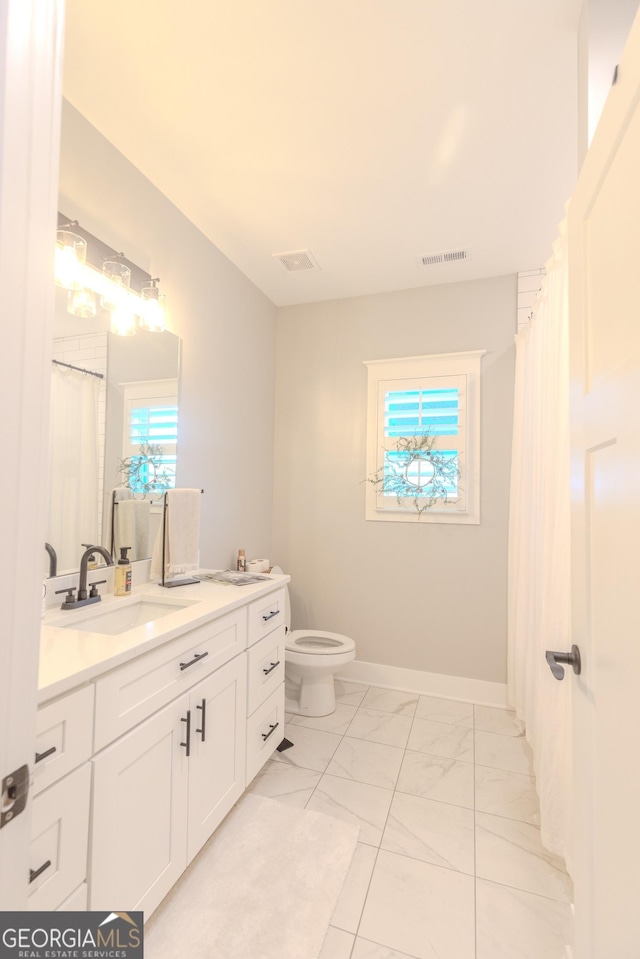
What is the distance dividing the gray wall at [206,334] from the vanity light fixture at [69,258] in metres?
0.10

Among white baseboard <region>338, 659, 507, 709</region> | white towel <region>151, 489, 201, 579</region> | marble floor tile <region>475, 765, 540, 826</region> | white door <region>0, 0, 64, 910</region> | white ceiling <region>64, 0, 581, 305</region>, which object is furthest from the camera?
white baseboard <region>338, 659, 507, 709</region>

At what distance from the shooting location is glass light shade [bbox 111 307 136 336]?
68.7 inches

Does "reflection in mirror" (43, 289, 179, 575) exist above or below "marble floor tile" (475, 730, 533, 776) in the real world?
above

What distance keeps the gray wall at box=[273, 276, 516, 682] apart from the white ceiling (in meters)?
0.59

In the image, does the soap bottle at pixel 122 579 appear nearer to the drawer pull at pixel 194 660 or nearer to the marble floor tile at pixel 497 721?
A: the drawer pull at pixel 194 660

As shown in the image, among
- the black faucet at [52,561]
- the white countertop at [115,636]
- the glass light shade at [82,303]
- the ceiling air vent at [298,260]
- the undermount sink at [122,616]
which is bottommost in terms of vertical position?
the undermount sink at [122,616]

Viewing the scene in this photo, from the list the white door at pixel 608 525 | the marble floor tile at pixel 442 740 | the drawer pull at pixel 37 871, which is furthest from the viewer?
the marble floor tile at pixel 442 740

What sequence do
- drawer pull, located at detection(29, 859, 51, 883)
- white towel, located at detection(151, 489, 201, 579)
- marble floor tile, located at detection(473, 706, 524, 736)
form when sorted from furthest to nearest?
marble floor tile, located at detection(473, 706, 524, 736) → white towel, located at detection(151, 489, 201, 579) → drawer pull, located at detection(29, 859, 51, 883)

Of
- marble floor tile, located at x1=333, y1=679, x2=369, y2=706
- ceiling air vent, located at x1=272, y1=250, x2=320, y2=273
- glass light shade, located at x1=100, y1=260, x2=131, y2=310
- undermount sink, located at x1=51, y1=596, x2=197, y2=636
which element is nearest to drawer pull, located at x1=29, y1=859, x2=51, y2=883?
undermount sink, located at x1=51, y1=596, x2=197, y2=636

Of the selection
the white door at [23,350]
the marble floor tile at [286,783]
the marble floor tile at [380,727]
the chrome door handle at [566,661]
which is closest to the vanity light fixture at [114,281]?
the white door at [23,350]

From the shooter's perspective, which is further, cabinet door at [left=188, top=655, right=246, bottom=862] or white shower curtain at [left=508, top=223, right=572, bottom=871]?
white shower curtain at [left=508, top=223, right=572, bottom=871]

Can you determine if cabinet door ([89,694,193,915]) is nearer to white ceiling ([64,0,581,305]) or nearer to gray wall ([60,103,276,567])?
gray wall ([60,103,276,567])

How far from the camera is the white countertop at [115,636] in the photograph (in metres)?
0.96

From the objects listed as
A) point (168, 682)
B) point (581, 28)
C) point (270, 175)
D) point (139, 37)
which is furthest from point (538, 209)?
point (168, 682)
